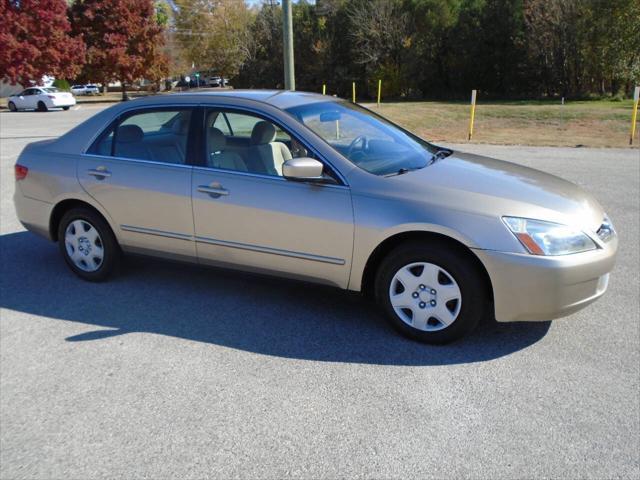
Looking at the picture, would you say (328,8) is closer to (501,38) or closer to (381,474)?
(501,38)

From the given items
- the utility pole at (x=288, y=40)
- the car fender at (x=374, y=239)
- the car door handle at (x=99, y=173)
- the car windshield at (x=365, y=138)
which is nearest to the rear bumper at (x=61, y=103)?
the utility pole at (x=288, y=40)

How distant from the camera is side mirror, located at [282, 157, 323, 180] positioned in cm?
397

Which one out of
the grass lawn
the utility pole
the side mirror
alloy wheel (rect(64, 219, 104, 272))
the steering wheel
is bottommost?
the grass lawn

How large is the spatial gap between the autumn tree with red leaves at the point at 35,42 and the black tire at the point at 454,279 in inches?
1659

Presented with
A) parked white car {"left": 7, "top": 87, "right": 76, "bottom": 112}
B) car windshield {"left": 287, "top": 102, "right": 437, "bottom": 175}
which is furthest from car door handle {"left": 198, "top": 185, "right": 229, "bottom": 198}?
parked white car {"left": 7, "top": 87, "right": 76, "bottom": 112}

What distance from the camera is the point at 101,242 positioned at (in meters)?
5.02

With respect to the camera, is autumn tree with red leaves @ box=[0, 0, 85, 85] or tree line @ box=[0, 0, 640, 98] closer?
tree line @ box=[0, 0, 640, 98]

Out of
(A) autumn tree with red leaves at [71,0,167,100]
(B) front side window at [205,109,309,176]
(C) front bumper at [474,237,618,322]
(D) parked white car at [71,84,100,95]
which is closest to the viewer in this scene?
(C) front bumper at [474,237,618,322]

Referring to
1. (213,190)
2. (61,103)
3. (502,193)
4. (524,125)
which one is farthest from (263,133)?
(61,103)

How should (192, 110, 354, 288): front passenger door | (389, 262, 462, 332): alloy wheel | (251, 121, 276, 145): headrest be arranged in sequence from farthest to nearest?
(251, 121, 276, 145): headrest, (192, 110, 354, 288): front passenger door, (389, 262, 462, 332): alloy wheel

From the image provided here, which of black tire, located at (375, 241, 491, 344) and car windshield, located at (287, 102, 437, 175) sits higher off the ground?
car windshield, located at (287, 102, 437, 175)

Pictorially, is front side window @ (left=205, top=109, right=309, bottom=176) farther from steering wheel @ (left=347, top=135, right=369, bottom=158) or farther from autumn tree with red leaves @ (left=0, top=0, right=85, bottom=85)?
autumn tree with red leaves @ (left=0, top=0, right=85, bottom=85)

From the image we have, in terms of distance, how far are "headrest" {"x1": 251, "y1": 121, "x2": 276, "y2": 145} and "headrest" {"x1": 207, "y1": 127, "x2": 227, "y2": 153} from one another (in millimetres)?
236

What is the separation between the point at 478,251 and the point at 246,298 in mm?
1978
